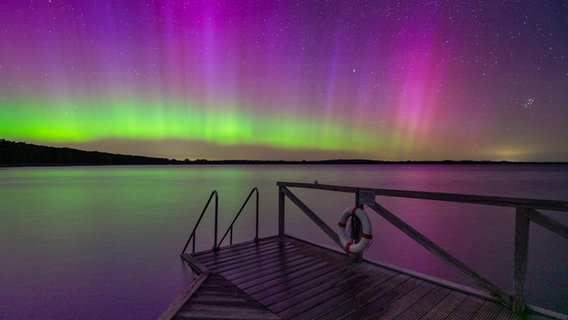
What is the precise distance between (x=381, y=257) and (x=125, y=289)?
7494 mm

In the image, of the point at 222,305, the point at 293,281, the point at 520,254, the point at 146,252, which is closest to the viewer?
the point at 520,254

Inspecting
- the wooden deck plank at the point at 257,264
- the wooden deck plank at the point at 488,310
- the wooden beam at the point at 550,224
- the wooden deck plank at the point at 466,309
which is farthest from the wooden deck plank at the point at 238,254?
the wooden beam at the point at 550,224

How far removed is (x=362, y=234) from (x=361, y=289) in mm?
884

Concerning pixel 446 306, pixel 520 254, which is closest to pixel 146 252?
pixel 446 306

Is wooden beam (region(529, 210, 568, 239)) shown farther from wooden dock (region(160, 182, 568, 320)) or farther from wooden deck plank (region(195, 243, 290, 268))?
wooden deck plank (region(195, 243, 290, 268))

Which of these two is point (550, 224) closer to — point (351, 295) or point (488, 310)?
point (488, 310)

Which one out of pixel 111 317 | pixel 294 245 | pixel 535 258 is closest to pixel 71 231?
pixel 111 317

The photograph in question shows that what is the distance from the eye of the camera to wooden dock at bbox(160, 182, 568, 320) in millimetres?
3016

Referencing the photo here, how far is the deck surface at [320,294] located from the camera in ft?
10.2

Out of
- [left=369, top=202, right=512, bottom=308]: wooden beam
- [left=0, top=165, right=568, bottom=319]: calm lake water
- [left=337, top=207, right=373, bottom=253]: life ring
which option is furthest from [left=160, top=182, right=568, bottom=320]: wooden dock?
[left=0, top=165, right=568, bottom=319]: calm lake water

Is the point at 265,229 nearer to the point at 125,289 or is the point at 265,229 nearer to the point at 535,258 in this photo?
the point at 125,289

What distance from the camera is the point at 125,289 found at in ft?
22.8

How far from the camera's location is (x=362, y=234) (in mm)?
4379

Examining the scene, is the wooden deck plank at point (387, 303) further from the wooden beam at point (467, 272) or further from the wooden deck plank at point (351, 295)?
the wooden beam at point (467, 272)
